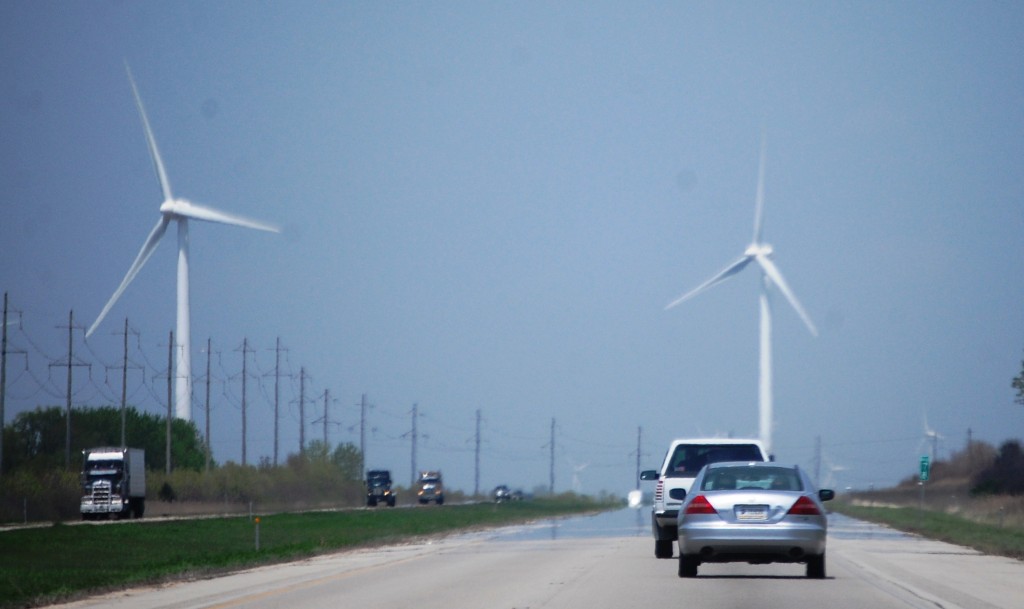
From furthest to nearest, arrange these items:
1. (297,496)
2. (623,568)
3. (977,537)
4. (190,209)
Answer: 1. (297,496)
2. (190,209)
3. (977,537)
4. (623,568)

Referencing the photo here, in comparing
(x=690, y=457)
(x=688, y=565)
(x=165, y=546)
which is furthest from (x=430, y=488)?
(x=688, y=565)

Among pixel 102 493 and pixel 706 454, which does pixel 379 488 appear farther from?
pixel 706 454

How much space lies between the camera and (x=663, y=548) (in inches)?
1108

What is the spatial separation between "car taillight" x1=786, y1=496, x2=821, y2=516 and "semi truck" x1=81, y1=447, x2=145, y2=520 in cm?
5391

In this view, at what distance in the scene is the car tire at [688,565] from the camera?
22031 millimetres

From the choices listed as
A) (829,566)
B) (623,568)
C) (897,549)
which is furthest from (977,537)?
(623,568)

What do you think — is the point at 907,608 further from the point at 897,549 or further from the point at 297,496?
the point at 297,496

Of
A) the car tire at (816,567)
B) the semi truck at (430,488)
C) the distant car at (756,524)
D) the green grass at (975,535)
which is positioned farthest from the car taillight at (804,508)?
Answer: the semi truck at (430,488)

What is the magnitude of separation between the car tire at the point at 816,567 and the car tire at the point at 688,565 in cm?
167

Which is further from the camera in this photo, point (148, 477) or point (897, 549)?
point (148, 477)

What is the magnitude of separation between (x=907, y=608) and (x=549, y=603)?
429cm

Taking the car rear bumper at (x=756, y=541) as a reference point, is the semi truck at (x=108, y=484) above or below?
below

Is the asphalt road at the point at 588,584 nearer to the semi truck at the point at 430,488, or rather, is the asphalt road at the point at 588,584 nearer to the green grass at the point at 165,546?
the green grass at the point at 165,546

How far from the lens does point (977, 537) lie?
136 feet
